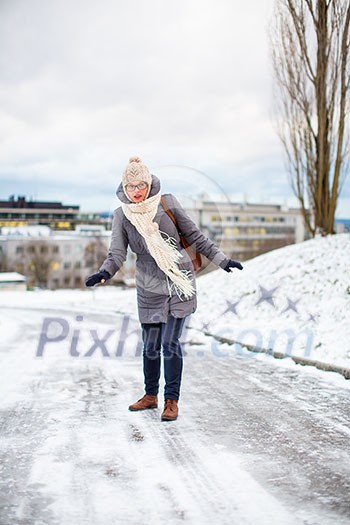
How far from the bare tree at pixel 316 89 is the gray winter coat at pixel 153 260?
9.55 meters

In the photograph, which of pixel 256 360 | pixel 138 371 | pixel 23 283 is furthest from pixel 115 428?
pixel 23 283

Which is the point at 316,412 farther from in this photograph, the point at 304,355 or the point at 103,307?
the point at 103,307

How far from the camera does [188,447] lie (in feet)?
11.7

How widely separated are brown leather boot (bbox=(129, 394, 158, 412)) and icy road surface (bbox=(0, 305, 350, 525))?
11 cm

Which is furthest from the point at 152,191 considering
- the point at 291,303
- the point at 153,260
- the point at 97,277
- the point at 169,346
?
the point at 291,303

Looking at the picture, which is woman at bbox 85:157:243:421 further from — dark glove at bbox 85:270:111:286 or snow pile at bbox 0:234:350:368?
snow pile at bbox 0:234:350:368

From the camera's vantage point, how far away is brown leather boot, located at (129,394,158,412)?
453 centimetres

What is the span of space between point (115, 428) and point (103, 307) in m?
15.5

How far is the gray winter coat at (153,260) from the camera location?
4391 millimetres

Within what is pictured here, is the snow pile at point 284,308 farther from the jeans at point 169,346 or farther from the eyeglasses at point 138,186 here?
the eyeglasses at point 138,186

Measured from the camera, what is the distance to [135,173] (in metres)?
4.34

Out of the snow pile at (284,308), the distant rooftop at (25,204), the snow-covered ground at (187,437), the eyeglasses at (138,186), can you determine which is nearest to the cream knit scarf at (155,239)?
the eyeglasses at (138,186)

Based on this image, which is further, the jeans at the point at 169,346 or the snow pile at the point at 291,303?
the snow pile at the point at 291,303

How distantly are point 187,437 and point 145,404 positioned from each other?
33.0 inches
